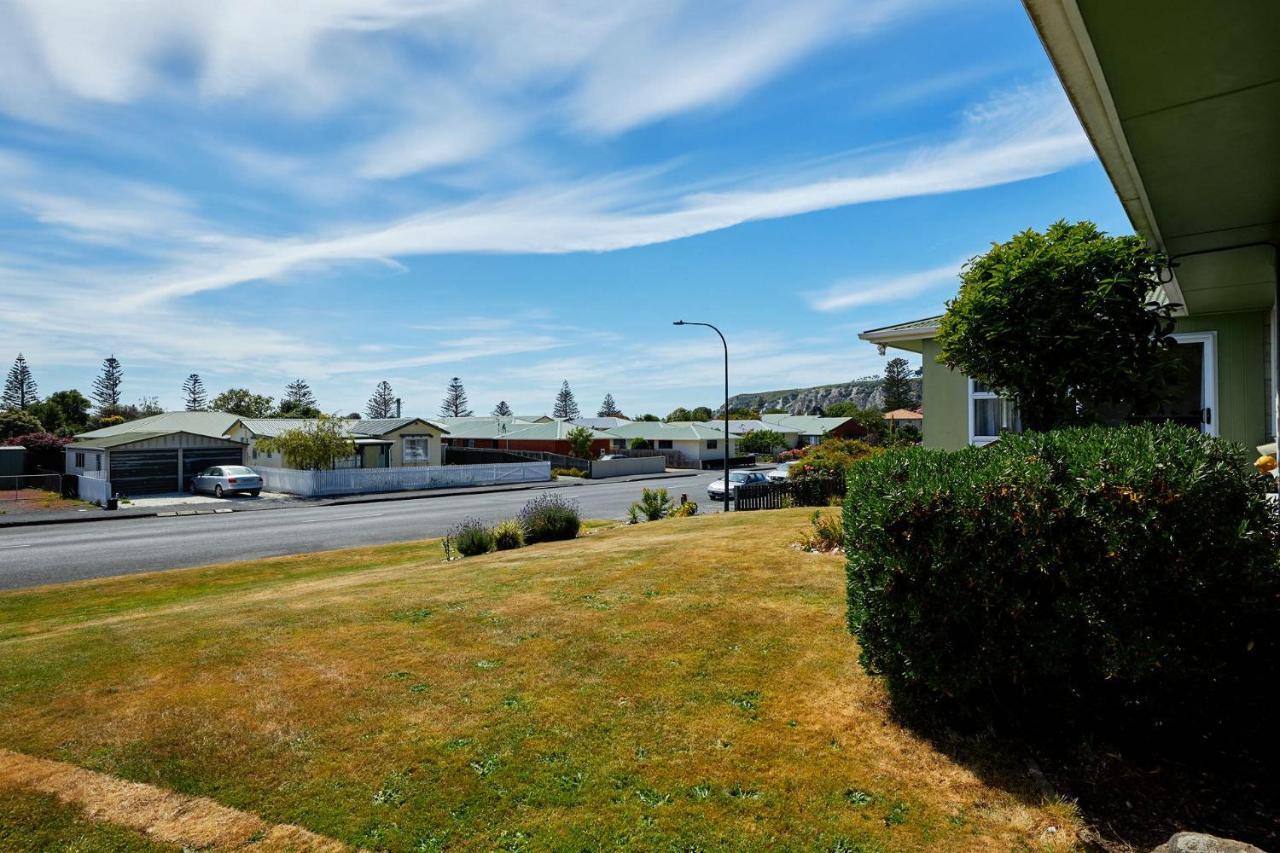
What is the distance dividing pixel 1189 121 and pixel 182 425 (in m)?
50.5

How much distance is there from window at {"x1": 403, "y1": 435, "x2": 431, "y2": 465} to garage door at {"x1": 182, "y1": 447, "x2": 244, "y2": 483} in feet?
34.1

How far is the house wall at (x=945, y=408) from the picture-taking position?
37.9 ft

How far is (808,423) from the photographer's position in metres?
90.4

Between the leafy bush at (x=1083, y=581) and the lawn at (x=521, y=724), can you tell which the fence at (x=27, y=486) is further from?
the leafy bush at (x=1083, y=581)

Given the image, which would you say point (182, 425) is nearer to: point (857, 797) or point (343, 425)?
A: point (343, 425)

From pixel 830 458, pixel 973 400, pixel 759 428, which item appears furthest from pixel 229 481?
pixel 759 428

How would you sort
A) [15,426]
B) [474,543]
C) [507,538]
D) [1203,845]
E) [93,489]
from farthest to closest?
[15,426], [93,489], [507,538], [474,543], [1203,845]

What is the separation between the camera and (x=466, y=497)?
35156 mm

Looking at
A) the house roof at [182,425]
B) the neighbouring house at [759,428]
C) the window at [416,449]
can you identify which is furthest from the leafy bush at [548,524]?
the neighbouring house at [759,428]

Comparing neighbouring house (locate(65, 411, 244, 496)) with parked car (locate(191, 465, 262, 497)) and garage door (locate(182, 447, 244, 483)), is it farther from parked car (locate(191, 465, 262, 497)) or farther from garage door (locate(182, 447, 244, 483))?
parked car (locate(191, 465, 262, 497))

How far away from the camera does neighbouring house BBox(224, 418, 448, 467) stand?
4241 cm

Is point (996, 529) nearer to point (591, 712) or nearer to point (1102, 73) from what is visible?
point (1102, 73)

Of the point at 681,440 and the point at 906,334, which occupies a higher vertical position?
the point at 906,334

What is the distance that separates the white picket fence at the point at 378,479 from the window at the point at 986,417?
3332 centimetres
